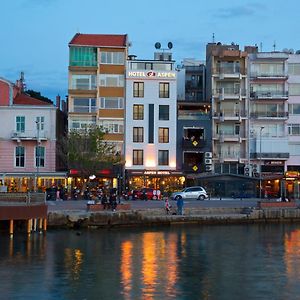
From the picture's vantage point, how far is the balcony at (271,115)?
91750 millimetres

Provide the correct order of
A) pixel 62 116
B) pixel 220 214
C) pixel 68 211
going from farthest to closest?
pixel 62 116, pixel 220 214, pixel 68 211

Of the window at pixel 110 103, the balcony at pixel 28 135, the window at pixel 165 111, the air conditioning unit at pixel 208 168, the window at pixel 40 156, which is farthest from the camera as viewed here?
the air conditioning unit at pixel 208 168

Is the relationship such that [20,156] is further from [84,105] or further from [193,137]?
[193,137]

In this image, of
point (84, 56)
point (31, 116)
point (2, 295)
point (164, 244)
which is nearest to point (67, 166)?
point (31, 116)

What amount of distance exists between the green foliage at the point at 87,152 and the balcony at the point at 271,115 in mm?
22110

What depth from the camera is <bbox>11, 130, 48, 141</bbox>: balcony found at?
8369 centimetres

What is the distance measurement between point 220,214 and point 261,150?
101ft

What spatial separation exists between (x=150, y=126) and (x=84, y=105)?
874 cm

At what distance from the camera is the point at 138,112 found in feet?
289

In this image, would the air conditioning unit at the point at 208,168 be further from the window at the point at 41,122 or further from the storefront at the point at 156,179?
the window at the point at 41,122

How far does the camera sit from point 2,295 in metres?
29.6

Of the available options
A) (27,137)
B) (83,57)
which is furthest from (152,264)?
(83,57)

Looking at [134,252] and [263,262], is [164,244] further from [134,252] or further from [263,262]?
[263,262]

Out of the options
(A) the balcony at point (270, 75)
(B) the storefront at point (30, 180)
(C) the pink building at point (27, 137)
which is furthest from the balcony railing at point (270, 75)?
(B) the storefront at point (30, 180)
